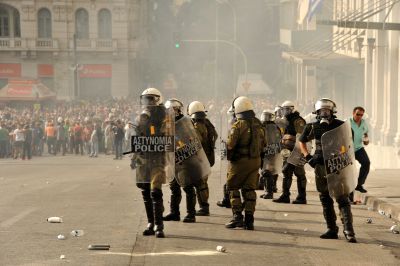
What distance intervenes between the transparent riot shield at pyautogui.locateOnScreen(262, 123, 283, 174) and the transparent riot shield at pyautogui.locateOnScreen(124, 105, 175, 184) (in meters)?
4.20

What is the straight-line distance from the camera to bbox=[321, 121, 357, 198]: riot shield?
10.5 meters

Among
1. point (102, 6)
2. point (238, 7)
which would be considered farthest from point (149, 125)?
point (238, 7)

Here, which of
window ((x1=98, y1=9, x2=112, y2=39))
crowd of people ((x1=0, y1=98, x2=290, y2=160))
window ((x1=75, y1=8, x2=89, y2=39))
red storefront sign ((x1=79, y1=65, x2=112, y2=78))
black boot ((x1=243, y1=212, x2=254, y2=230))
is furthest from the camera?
window ((x1=98, y1=9, x2=112, y2=39))

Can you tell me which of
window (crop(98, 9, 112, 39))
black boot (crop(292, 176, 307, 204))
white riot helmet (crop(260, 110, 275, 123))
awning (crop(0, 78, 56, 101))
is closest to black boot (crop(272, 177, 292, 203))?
black boot (crop(292, 176, 307, 204))

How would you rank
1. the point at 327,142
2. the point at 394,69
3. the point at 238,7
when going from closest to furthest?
the point at 327,142 < the point at 394,69 < the point at 238,7

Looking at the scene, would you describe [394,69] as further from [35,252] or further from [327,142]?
[35,252]

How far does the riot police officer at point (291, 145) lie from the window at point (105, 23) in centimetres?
4729

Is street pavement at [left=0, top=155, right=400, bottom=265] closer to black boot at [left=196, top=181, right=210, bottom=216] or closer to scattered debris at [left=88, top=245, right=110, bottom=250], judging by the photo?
scattered debris at [left=88, top=245, right=110, bottom=250]

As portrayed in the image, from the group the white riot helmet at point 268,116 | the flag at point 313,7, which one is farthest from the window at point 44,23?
the white riot helmet at point 268,116

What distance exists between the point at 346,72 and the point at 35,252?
102 feet

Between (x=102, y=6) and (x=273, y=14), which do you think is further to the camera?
(x=273, y=14)

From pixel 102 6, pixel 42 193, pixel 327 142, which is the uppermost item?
pixel 102 6

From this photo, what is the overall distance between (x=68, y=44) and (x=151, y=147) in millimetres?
50501

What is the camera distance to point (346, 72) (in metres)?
39.7
